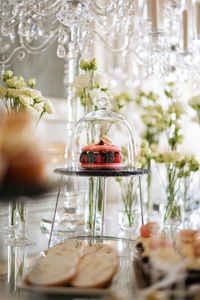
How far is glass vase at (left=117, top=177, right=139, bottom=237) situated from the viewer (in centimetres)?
157

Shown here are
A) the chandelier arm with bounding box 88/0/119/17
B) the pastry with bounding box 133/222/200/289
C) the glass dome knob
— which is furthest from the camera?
the chandelier arm with bounding box 88/0/119/17

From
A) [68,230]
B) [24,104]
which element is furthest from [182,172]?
[24,104]

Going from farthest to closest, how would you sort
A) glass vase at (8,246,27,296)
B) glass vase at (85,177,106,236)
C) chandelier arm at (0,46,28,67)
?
chandelier arm at (0,46,28,67) → glass vase at (85,177,106,236) → glass vase at (8,246,27,296)

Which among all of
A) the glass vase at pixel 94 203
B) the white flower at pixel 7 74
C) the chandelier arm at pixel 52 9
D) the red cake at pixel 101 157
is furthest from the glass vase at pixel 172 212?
the chandelier arm at pixel 52 9

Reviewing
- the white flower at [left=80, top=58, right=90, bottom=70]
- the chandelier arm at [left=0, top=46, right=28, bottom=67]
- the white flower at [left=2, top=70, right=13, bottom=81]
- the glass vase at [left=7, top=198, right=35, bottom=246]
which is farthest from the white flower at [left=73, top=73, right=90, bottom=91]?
the chandelier arm at [left=0, top=46, right=28, bottom=67]

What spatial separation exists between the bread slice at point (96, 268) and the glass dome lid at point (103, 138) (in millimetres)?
386

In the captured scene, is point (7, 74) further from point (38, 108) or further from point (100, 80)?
point (100, 80)

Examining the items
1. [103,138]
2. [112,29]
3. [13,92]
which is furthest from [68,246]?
[112,29]

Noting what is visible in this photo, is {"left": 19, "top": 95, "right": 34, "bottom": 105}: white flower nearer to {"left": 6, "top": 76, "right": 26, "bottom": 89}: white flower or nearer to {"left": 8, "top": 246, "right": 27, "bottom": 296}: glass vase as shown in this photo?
{"left": 6, "top": 76, "right": 26, "bottom": 89}: white flower

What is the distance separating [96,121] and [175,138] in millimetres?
501

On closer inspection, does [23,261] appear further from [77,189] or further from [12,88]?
[12,88]

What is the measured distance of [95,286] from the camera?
80cm

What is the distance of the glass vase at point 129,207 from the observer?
5.16ft

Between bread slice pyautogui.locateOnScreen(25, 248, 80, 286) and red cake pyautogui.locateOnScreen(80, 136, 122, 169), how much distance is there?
0.40 meters
